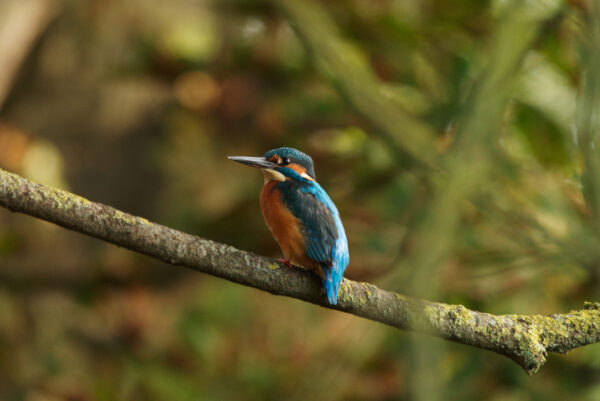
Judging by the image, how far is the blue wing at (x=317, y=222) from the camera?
2613 millimetres

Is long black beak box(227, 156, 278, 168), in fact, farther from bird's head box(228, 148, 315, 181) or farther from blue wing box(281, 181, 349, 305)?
blue wing box(281, 181, 349, 305)

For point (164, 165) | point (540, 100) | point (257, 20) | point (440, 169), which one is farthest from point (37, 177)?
point (440, 169)

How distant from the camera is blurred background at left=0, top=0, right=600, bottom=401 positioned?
4.72m

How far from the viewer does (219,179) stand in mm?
6406

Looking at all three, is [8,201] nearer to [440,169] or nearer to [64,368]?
[440,169]

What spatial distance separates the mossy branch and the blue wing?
15 cm

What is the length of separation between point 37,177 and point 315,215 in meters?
3.24

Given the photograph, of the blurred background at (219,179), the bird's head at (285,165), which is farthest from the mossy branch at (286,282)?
the blurred background at (219,179)

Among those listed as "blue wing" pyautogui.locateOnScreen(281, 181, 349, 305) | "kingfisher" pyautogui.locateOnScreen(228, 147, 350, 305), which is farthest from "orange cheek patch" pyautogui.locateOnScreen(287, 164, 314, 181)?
"blue wing" pyautogui.locateOnScreen(281, 181, 349, 305)

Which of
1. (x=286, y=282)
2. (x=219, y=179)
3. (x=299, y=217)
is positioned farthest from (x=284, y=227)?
(x=219, y=179)

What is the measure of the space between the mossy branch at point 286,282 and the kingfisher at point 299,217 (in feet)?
0.50

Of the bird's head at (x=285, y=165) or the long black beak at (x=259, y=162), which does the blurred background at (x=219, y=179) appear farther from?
the long black beak at (x=259, y=162)

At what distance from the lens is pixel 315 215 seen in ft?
9.17

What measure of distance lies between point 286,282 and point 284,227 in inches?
20.0
